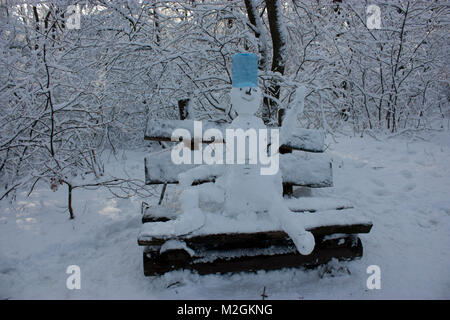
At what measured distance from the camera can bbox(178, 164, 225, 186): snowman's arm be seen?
6.46 feet

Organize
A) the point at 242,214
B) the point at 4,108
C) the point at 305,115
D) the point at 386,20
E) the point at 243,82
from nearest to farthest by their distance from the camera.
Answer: the point at 243,82, the point at 242,214, the point at 4,108, the point at 305,115, the point at 386,20

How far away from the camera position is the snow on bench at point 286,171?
2.48 meters

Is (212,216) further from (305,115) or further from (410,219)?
(305,115)

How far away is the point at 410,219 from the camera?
281 cm

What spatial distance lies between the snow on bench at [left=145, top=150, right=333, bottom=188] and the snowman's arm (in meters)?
0.42

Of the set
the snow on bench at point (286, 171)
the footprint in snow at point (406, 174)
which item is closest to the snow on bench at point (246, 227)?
the snow on bench at point (286, 171)

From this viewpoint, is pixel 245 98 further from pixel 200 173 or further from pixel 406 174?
pixel 406 174

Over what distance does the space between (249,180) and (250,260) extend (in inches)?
23.3

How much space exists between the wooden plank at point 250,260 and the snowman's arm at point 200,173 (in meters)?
0.47
